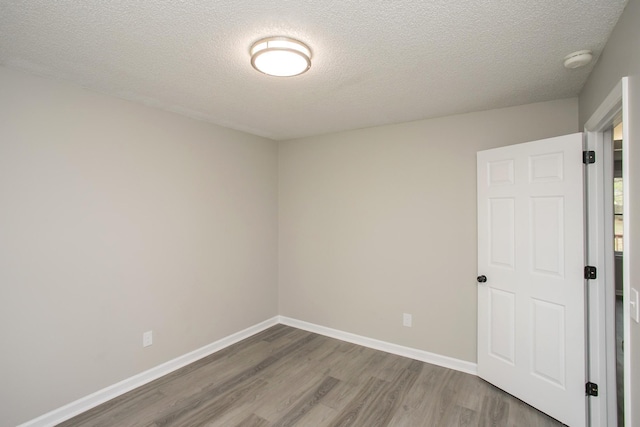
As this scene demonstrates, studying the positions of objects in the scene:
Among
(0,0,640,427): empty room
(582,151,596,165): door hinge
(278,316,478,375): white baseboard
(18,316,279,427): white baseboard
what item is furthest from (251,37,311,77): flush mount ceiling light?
(278,316,478,375): white baseboard

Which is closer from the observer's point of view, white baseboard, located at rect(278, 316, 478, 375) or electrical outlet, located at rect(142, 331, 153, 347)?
electrical outlet, located at rect(142, 331, 153, 347)

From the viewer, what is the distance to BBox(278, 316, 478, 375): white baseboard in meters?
3.04

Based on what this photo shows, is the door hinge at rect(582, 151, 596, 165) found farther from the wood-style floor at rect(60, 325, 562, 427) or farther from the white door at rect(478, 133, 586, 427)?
the wood-style floor at rect(60, 325, 562, 427)

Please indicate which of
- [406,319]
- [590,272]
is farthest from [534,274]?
[406,319]

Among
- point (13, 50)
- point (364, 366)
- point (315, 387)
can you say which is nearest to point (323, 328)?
point (364, 366)

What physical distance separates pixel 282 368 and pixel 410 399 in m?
1.22

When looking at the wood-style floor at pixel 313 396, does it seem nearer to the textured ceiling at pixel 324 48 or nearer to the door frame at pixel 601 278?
the door frame at pixel 601 278

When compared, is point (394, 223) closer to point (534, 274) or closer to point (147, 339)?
point (534, 274)

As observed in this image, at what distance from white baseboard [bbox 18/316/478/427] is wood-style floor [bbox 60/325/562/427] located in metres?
0.07

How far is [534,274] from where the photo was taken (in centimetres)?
246

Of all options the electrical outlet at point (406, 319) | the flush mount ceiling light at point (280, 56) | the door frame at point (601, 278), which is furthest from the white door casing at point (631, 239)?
the electrical outlet at point (406, 319)

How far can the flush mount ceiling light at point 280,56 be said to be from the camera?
1.73 meters

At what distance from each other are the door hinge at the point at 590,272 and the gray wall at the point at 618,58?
105 cm

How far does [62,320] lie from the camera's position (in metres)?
2.31
